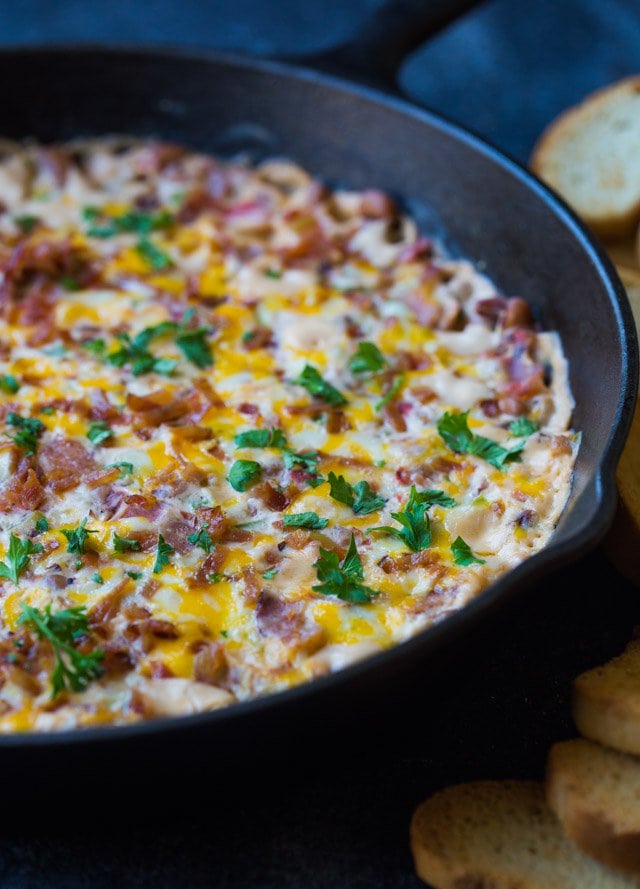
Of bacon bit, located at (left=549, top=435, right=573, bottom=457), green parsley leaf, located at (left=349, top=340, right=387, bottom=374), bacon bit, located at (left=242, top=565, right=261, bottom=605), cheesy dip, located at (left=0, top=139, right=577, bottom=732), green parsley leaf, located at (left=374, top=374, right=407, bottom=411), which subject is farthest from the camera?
green parsley leaf, located at (left=349, top=340, right=387, bottom=374)

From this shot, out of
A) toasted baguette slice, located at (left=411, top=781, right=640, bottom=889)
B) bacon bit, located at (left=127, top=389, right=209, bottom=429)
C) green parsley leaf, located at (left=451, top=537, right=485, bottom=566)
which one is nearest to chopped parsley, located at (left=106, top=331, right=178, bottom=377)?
bacon bit, located at (left=127, top=389, right=209, bottom=429)

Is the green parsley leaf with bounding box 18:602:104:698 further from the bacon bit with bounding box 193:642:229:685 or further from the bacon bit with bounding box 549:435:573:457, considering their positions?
the bacon bit with bounding box 549:435:573:457

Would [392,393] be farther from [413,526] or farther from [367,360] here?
[413,526]

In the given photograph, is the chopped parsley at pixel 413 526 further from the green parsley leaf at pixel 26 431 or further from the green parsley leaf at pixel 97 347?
the green parsley leaf at pixel 97 347

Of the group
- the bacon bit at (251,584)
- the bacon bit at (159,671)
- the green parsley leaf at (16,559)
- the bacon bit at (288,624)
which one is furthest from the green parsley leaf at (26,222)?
the bacon bit at (159,671)

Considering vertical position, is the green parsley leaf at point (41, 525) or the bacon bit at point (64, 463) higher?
the bacon bit at point (64, 463)

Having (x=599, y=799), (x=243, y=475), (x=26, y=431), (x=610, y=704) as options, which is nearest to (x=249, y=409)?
(x=243, y=475)
